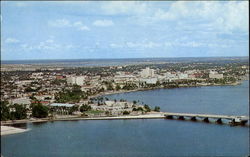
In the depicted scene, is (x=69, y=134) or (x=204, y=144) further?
(x=69, y=134)

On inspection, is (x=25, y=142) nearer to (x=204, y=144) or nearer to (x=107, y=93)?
(x=204, y=144)

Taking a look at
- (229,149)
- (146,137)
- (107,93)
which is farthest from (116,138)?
(107,93)

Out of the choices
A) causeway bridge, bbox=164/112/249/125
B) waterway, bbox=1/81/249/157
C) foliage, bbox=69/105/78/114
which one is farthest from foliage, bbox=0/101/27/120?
causeway bridge, bbox=164/112/249/125

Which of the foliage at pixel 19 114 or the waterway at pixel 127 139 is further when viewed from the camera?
the foliage at pixel 19 114

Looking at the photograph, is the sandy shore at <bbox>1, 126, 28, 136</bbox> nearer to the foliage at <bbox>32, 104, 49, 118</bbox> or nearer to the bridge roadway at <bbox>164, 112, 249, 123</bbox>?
the foliage at <bbox>32, 104, 49, 118</bbox>

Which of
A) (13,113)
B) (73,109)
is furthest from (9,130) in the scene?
(73,109)

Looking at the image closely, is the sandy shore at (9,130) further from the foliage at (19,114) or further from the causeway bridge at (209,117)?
the causeway bridge at (209,117)

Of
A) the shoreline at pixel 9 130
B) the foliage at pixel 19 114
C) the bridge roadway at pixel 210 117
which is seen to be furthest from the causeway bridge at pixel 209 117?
the shoreline at pixel 9 130

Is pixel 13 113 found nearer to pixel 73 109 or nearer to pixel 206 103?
pixel 73 109
